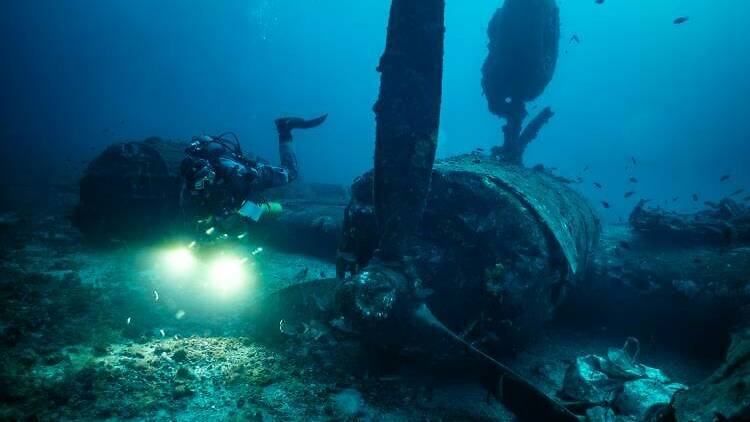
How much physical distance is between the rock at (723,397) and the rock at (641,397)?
0.83 meters

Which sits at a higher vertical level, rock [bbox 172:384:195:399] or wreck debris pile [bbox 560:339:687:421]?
wreck debris pile [bbox 560:339:687:421]

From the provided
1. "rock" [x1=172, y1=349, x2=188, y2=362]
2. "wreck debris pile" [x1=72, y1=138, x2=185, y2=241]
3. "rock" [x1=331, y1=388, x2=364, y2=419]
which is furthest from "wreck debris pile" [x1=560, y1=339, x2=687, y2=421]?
"wreck debris pile" [x1=72, y1=138, x2=185, y2=241]

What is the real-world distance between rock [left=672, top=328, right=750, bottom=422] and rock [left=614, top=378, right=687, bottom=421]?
825mm

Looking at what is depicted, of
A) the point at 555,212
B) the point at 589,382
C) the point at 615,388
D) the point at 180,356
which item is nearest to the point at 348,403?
the point at 180,356

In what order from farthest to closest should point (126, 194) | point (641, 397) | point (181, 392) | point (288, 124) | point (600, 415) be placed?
point (288, 124)
point (126, 194)
point (181, 392)
point (641, 397)
point (600, 415)

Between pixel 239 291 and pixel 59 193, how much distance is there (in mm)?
12270

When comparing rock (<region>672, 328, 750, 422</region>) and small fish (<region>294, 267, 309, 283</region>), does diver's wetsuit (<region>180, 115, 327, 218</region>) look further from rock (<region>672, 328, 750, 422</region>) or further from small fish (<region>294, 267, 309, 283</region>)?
rock (<region>672, 328, 750, 422</region>)

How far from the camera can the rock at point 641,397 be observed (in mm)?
3256

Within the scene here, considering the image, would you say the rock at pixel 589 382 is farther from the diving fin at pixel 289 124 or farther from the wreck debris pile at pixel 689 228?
the diving fin at pixel 289 124

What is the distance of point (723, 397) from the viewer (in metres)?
2.14

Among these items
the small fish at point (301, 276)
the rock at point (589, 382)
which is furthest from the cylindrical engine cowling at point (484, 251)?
the small fish at point (301, 276)

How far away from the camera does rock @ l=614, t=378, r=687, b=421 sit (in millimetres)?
3256

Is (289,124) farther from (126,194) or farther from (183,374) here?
(183,374)

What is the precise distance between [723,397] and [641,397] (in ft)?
4.73
